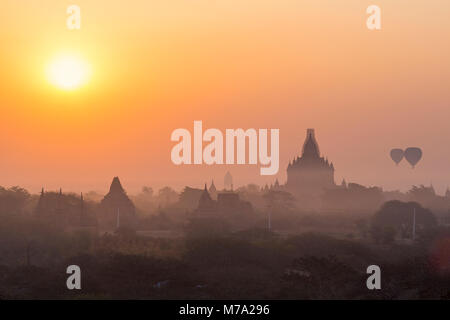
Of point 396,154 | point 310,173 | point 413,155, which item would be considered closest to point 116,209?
point 396,154

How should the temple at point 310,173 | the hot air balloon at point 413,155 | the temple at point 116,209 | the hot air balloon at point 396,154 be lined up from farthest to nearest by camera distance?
the temple at point 310,173, the hot air balloon at point 396,154, the hot air balloon at point 413,155, the temple at point 116,209

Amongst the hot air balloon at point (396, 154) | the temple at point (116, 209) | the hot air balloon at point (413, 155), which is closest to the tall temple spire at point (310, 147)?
the hot air balloon at point (396, 154)

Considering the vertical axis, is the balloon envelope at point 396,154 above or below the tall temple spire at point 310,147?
below

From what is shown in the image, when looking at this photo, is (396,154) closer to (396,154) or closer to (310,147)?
(396,154)

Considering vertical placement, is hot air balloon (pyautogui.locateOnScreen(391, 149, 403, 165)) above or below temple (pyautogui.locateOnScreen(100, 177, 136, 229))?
above

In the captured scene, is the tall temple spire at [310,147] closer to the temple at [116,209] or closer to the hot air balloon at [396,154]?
the hot air balloon at [396,154]

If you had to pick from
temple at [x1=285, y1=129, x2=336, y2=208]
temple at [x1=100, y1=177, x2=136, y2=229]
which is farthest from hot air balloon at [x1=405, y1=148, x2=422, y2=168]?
temple at [x1=100, y1=177, x2=136, y2=229]

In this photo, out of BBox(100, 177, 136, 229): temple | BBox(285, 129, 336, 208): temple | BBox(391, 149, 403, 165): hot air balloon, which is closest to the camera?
BBox(100, 177, 136, 229): temple

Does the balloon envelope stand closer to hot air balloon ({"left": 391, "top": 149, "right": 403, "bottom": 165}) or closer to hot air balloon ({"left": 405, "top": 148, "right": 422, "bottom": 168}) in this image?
hot air balloon ({"left": 391, "top": 149, "right": 403, "bottom": 165})

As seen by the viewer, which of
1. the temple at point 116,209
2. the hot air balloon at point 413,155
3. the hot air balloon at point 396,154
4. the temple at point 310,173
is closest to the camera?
the temple at point 116,209

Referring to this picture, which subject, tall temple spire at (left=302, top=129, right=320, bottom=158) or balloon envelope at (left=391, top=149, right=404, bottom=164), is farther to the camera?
tall temple spire at (left=302, top=129, right=320, bottom=158)

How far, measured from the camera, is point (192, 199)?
4513 inches

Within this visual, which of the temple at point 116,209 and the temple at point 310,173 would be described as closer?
the temple at point 116,209
